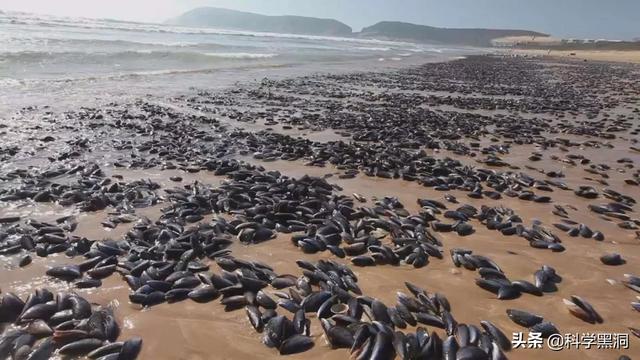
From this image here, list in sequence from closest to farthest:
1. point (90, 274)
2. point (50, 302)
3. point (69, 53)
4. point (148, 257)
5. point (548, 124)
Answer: point (50, 302), point (90, 274), point (148, 257), point (548, 124), point (69, 53)

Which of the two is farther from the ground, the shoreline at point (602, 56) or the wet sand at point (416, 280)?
the shoreline at point (602, 56)

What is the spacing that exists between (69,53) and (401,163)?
103ft

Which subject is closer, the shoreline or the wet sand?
the wet sand

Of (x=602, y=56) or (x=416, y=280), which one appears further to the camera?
(x=602, y=56)

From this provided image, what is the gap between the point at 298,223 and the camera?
6961 mm

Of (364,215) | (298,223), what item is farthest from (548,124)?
(298,223)

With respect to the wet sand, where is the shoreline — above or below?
above

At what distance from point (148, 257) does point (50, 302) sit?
130 cm

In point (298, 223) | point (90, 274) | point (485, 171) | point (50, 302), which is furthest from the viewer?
point (485, 171)

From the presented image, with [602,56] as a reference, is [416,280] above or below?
below

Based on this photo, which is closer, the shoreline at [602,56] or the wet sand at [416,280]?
the wet sand at [416,280]

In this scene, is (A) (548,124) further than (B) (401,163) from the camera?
Yes

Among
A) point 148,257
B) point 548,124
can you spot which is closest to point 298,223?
point 148,257

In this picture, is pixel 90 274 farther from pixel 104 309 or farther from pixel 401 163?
pixel 401 163
